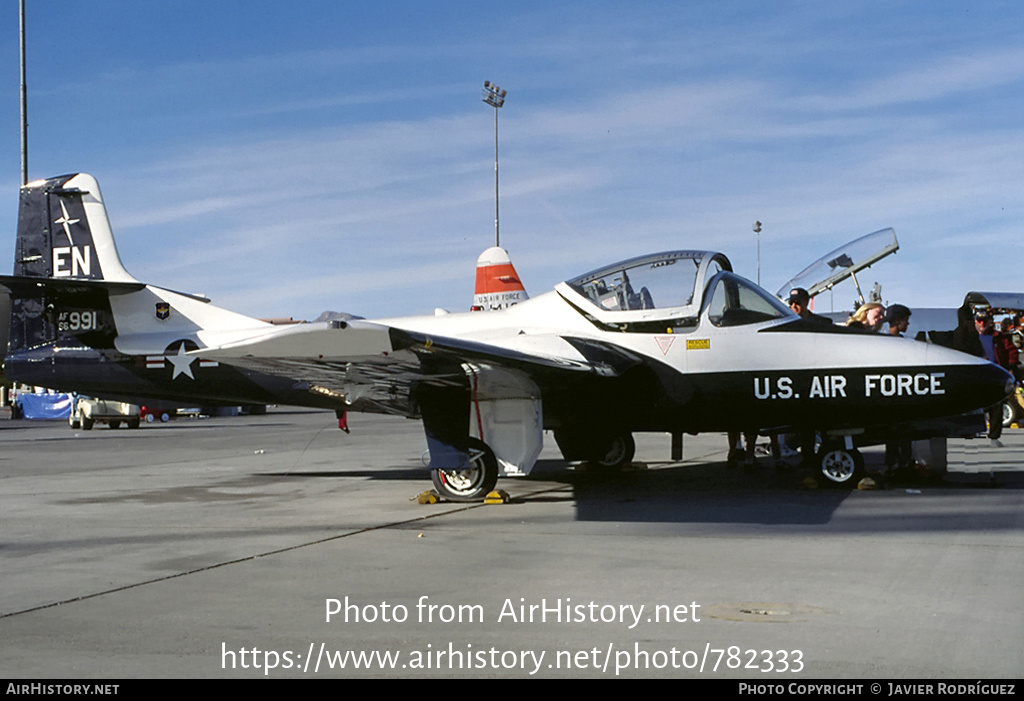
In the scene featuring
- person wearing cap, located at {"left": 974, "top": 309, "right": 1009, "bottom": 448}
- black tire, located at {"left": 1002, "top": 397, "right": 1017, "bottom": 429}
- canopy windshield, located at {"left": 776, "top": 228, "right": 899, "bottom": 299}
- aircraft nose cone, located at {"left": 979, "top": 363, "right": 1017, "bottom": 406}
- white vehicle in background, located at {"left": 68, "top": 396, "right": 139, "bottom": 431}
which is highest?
canopy windshield, located at {"left": 776, "top": 228, "right": 899, "bottom": 299}

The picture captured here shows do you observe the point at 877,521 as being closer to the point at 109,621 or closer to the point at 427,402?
the point at 427,402

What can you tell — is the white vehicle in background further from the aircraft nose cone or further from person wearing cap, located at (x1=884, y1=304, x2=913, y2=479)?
the aircraft nose cone

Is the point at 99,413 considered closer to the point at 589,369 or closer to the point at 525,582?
the point at 589,369

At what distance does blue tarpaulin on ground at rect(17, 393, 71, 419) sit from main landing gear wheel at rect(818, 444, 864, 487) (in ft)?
122

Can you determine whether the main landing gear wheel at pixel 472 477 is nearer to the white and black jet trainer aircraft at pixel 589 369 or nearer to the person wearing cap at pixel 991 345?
the white and black jet trainer aircraft at pixel 589 369

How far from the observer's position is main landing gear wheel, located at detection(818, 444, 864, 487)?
9945 millimetres

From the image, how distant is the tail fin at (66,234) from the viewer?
12.3 metres

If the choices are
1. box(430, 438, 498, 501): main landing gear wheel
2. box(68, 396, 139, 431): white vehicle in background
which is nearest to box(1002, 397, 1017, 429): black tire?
box(430, 438, 498, 501): main landing gear wheel

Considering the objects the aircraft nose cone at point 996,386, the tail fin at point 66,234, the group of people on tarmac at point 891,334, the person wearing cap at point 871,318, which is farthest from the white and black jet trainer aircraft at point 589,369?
the person wearing cap at point 871,318

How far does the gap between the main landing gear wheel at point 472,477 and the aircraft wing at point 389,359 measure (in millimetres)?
718

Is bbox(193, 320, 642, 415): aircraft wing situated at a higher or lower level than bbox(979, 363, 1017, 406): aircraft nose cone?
higher

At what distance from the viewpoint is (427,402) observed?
A: 9.34m
